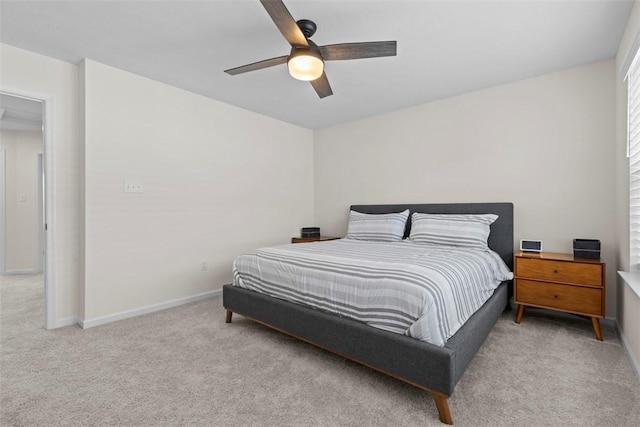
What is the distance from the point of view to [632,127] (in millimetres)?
2105

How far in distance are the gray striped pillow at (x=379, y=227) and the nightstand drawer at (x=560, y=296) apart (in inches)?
53.1

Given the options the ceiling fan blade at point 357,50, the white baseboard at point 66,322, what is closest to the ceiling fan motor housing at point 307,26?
the ceiling fan blade at point 357,50

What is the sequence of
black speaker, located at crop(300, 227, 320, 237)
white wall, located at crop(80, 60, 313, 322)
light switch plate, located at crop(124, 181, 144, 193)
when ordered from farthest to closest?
black speaker, located at crop(300, 227, 320, 237) < light switch plate, located at crop(124, 181, 144, 193) < white wall, located at crop(80, 60, 313, 322)

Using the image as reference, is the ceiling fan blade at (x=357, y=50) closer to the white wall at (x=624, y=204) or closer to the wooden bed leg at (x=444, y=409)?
the white wall at (x=624, y=204)

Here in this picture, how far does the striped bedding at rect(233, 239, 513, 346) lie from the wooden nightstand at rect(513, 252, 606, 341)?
0.20m

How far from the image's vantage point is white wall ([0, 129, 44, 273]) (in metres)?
4.84

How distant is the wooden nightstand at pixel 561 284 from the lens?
2377mm

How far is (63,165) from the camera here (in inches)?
108

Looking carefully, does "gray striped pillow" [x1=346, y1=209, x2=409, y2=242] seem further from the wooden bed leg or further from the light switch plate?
the light switch plate

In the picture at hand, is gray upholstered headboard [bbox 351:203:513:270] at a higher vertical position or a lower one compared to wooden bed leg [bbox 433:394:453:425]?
higher

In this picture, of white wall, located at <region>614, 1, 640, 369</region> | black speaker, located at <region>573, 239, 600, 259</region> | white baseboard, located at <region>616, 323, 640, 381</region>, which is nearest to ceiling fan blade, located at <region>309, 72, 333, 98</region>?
white wall, located at <region>614, 1, 640, 369</region>

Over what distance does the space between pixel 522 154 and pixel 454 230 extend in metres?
1.09

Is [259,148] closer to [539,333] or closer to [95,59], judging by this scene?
[95,59]

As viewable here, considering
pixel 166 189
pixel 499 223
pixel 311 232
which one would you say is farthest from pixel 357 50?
pixel 311 232
